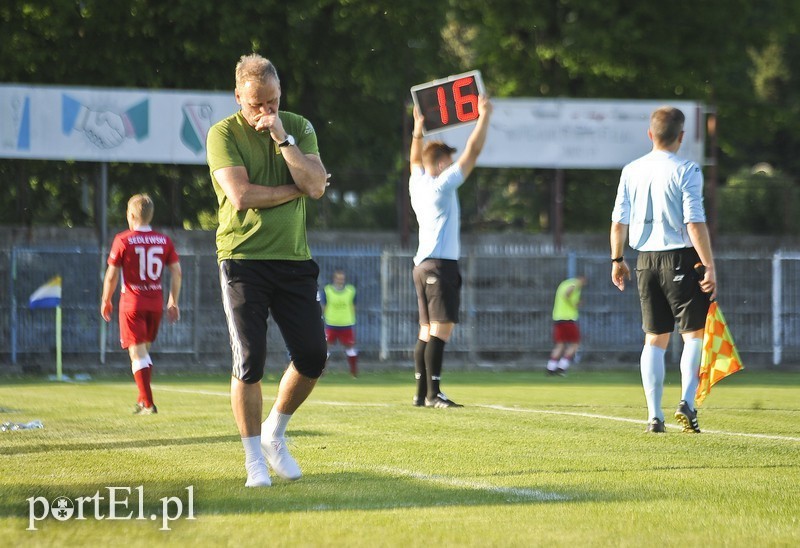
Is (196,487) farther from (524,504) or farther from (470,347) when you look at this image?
(470,347)

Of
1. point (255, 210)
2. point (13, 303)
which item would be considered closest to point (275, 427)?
point (255, 210)

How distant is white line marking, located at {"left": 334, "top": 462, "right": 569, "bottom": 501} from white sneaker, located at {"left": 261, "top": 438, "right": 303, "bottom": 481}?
473mm

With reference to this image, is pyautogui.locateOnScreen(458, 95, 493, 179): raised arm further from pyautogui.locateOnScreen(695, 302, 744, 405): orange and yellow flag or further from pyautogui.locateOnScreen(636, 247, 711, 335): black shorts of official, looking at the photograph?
pyautogui.locateOnScreen(695, 302, 744, 405): orange and yellow flag

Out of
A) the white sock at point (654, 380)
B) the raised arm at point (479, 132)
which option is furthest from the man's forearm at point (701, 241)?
the raised arm at point (479, 132)

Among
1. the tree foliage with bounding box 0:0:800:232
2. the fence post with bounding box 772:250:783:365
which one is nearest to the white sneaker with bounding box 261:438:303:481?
the fence post with bounding box 772:250:783:365

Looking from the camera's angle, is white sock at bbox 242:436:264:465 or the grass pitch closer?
the grass pitch

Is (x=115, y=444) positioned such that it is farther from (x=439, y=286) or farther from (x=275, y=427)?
(x=439, y=286)

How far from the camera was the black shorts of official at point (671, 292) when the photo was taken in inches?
333

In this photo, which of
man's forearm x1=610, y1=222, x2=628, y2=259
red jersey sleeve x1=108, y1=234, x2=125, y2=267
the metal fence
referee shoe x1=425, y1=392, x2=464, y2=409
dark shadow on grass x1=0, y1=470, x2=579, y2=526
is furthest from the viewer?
the metal fence

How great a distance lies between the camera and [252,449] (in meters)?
6.22

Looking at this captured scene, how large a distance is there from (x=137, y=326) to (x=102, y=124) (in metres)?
13.4

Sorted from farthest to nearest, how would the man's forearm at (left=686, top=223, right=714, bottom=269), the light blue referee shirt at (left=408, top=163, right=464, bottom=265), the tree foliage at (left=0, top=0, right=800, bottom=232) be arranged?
the tree foliage at (left=0, top=0, right=800, bottom=232) → the light blue referee shirt at (left=408, top=163, right=464, bottom=265) → the man's forearm at (left=686, top=223, right=714, bottom=269)

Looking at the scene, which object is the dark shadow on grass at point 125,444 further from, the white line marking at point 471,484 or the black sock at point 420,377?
the black sock at point 420,377

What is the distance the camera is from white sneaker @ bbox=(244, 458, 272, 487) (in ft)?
20.1
